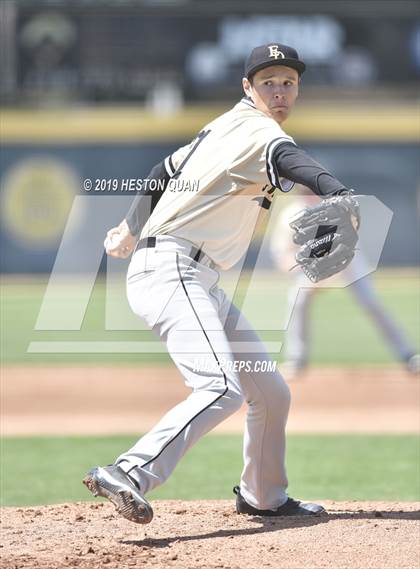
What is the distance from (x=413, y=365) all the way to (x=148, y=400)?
9.01 feet

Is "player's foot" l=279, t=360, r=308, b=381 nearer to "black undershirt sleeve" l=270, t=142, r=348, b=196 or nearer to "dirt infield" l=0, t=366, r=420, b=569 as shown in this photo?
"dirt infield" l=0, t=366, r=420, b=569

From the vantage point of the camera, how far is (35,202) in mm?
18703

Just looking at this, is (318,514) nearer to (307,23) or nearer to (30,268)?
(30,268)

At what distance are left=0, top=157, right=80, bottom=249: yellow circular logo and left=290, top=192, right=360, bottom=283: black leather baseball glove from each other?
48.7 feet

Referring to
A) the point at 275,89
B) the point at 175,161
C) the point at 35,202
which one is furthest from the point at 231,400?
the point at 35,202

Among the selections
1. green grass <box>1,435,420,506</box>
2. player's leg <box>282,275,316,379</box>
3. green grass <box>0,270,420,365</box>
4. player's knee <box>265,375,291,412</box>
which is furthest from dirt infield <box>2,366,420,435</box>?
player's knee <box>265,375,291,412</box>

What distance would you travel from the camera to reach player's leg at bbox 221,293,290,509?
14.7ft

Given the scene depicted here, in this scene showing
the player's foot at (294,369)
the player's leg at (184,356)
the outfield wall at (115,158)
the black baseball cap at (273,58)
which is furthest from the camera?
the outfield wall at (115,158)

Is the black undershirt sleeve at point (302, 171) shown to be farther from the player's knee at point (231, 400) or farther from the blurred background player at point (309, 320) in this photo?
the blurred background player at point (309, 320)

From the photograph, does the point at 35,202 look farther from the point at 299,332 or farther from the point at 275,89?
the point at 275,89

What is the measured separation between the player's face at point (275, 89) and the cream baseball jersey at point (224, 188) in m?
0.07

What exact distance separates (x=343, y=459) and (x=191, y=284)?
3.13 m

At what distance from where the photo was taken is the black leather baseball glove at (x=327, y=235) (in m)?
3.86

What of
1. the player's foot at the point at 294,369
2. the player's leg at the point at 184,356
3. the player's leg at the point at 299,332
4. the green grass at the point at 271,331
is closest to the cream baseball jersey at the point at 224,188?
the player's leg at the point at 184,356
